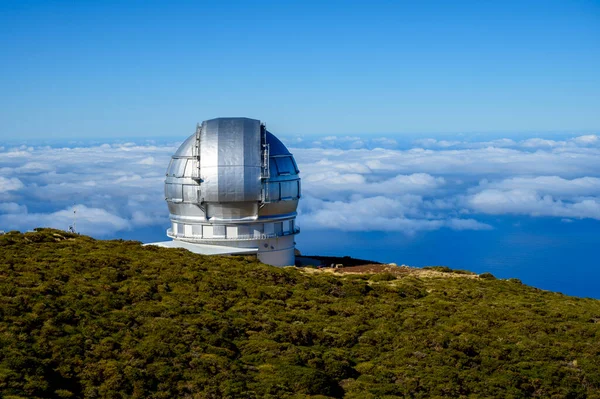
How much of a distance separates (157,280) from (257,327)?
663 cm

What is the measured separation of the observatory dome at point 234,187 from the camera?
43.9 m

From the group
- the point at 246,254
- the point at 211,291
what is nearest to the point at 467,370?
the point at 211,291

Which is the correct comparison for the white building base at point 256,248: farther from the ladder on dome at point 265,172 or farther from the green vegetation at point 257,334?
the green vegetation at point 257,334

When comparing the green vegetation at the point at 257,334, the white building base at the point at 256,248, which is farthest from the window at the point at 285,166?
the green vegetation at the point at 257,334

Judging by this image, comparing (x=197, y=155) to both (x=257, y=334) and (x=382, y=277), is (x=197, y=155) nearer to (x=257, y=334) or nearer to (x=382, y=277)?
(x=382, y=277)

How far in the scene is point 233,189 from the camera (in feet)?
144

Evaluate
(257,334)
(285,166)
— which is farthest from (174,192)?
(257,334)

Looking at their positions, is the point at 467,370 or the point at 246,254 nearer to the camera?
the point at 467,370

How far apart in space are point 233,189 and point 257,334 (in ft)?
58.6

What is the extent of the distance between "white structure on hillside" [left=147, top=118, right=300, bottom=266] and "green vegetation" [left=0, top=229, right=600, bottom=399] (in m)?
6.73

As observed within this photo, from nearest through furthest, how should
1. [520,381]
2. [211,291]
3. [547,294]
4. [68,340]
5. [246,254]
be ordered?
[68,340]
[520,381]
[211,291]
[547,294]
[246,254]

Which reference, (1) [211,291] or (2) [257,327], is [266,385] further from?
(1) [211,291]

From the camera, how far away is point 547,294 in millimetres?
41250

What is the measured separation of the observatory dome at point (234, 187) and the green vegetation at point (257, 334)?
6.76 metres
